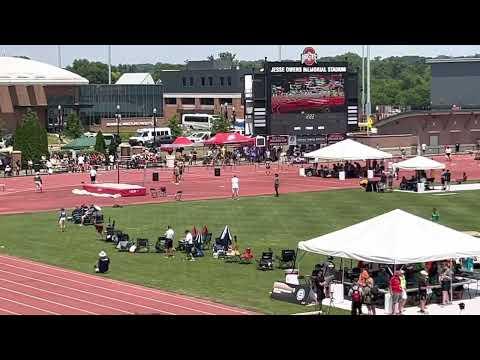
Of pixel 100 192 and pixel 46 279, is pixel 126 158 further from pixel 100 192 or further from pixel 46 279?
pixel 46 279

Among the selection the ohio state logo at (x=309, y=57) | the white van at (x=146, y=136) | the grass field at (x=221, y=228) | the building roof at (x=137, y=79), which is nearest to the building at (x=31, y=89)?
the white van at (x=146, y=136)

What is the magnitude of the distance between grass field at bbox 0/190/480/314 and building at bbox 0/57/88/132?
5518 cm

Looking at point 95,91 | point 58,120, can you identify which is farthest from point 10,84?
point 95,91

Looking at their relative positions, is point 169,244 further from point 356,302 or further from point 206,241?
point 356,302

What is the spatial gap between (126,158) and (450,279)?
47.6 m

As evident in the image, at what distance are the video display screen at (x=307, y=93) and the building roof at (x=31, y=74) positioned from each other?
134 feet

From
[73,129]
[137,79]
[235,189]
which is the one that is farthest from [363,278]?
[137,79]

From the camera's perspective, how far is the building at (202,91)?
127 meters

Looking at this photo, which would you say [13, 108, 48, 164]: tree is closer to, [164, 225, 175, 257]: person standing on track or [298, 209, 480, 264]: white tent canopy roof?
[164, 225, 175, 257]: person standing on track

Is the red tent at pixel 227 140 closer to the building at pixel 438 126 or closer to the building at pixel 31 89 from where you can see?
the building at pixel 438 126

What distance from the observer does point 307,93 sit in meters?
65.5
